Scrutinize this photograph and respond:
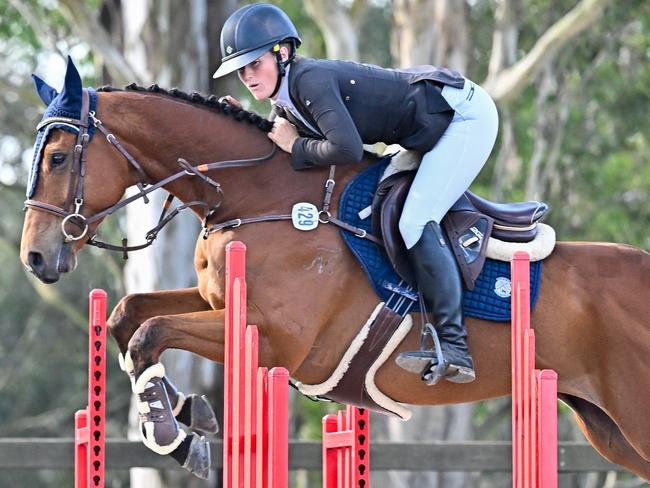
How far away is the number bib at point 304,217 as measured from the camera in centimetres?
539

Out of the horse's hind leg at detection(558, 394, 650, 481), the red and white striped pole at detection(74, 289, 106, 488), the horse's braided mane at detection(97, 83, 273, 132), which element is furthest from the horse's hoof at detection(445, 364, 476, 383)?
the red and white striped pole at detection(74, 289, 106, 488)

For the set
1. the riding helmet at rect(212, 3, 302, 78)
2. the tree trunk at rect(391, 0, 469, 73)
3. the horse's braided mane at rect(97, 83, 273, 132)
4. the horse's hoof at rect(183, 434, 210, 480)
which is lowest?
the horse's hoof at rect(183, 434, 210, 480)

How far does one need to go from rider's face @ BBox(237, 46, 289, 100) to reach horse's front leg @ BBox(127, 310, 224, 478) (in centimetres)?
99

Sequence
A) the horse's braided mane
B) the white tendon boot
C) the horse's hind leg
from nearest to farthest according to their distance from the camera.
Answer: the white tendon boot < the horse's braided mane < the horse's hind leg

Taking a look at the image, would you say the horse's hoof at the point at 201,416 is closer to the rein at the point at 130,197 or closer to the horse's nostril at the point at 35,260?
the rein at the point at 130,197

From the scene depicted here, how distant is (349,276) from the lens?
5422 mm

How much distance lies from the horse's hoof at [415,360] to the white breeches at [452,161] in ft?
1.51

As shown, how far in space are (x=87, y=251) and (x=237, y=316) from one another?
65.5ft

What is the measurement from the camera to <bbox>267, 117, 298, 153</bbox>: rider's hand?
5500mm

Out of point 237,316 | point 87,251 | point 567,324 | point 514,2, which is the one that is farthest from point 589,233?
point 237,316

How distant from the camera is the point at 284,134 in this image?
5523 millimetres

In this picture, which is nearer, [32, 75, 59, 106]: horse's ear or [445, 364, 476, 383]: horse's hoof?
[445, 364, 476, 383]: horse's hoof

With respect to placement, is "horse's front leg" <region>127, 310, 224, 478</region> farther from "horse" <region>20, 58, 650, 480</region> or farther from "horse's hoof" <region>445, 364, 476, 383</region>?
"horse's hoof" <region>445, 364, 476, 383</region>

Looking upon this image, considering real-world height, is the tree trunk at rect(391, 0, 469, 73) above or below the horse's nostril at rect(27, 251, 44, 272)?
above
